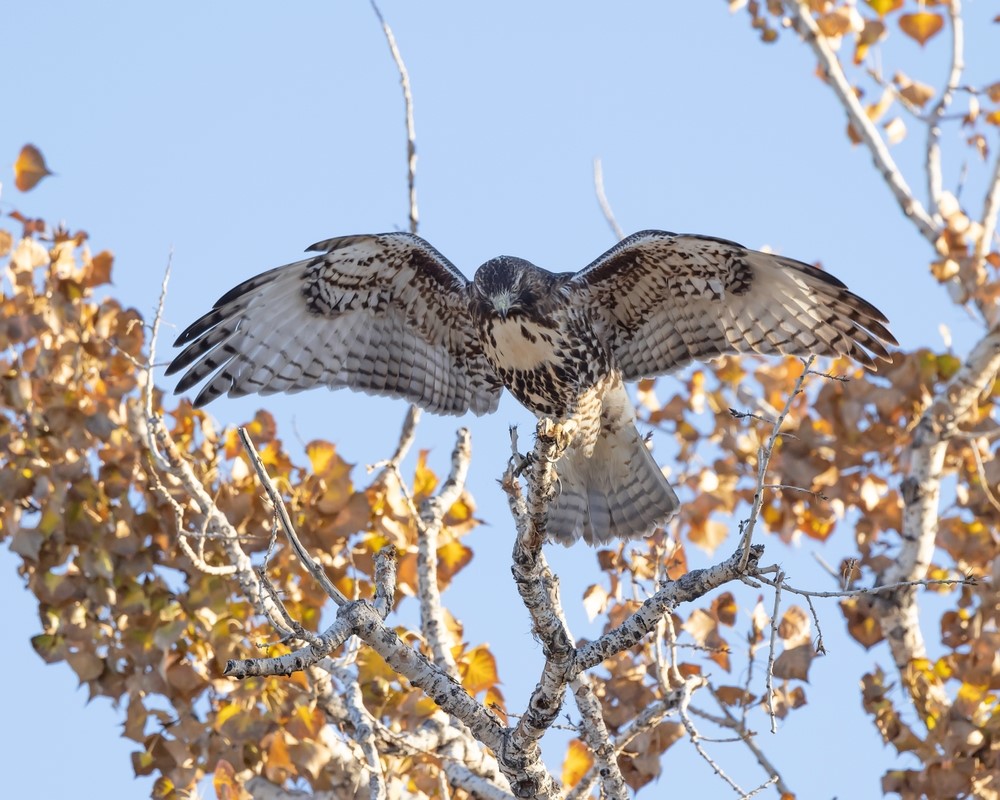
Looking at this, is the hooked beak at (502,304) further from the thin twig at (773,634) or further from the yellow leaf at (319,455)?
the thin twig at (773,634)

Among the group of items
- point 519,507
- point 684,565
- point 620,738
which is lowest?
point 620,738

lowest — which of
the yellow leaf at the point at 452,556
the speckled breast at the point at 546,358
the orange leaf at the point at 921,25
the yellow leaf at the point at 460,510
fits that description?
the yellow leaf at the point at 452,556

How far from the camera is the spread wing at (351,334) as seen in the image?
621 cm

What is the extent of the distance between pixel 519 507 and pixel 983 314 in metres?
3.42

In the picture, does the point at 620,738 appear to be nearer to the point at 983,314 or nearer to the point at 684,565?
the point at 684,565

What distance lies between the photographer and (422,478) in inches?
246

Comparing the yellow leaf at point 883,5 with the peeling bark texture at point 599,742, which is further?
the yellow leaf at point 883,5

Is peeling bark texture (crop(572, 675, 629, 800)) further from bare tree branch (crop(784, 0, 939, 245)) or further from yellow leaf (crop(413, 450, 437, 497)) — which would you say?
bare tree branch (crop(784, 0, 939, 245))

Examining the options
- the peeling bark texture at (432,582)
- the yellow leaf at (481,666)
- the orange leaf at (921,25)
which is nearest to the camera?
the peeling bark texture at (432,582)

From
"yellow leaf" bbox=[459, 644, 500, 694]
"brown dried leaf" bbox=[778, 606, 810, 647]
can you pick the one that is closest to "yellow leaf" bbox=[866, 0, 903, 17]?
"brown dried leaf" bbox=[778, 606, 810, 647]

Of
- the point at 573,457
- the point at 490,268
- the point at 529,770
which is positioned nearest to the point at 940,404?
the point at 573,457

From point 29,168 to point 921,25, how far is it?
4.51 m

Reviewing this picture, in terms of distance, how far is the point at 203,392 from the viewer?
6262mm

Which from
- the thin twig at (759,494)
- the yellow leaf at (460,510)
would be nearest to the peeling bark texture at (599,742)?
the thin twig at (759,494)
